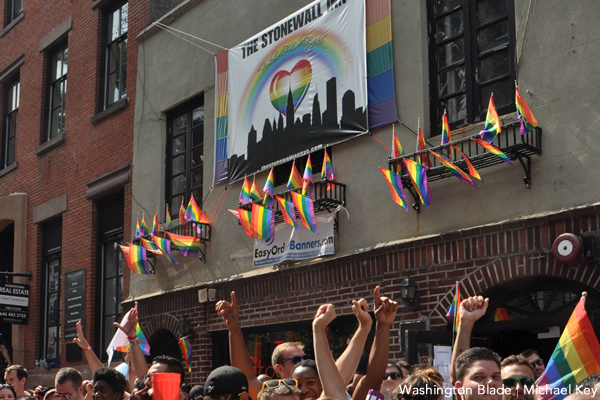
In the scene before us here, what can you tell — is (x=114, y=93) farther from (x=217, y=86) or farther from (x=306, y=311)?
(x=306, y=311)

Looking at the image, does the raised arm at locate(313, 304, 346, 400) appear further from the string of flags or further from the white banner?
the white banner

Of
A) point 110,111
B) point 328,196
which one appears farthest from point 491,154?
point 110,111

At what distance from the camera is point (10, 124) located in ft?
58.4

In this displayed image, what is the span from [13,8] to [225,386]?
53.9ft

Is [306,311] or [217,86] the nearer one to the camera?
[306,311]

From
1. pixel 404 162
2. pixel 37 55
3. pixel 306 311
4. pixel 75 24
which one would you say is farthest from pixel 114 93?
pixel 404 162

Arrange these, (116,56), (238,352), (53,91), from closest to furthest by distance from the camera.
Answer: (238,352)
(116,56)
(53,91)

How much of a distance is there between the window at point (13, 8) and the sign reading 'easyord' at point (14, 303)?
6.74 m

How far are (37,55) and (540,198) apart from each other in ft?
41.1

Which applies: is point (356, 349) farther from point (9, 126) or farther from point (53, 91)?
point (9, 126)

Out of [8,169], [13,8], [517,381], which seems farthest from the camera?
[13,8]

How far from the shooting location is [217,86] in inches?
452

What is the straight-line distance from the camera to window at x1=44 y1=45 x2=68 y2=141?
15883mm

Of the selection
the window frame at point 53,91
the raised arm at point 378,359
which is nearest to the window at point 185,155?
the window frame at point 53,91
